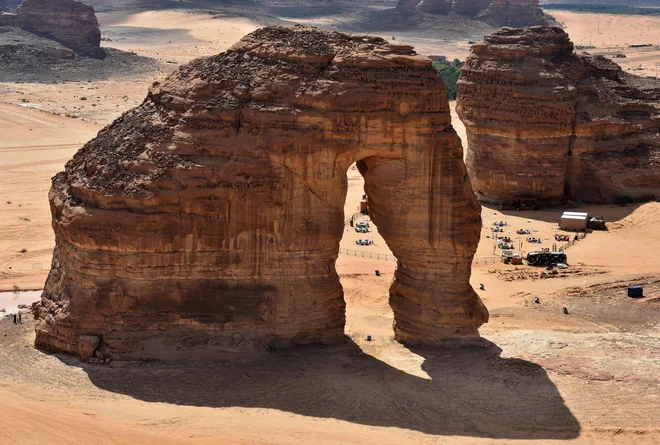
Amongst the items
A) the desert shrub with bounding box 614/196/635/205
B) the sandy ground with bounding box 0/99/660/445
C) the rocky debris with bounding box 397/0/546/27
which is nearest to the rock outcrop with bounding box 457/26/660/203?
the desert shrub with bounding box 614/196/635/205

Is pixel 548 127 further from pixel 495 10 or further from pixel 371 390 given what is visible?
pixel 495 10

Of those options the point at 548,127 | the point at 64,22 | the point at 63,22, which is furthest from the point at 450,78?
the point at 548,127

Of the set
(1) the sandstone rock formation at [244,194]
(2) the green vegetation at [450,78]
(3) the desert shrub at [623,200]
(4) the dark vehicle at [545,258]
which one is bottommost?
(2) the green vegetation at [450,78]

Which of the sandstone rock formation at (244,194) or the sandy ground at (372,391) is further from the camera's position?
the sandstone rock formation at (244,194)

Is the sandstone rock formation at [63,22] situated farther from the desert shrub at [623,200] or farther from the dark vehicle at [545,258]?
the dark vehicle at [545,258]

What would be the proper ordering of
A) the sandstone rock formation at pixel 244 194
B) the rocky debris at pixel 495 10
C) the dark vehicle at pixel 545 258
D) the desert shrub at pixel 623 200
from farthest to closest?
the rocky debris at pixel 495 10 → the desert shrub at pixel 623 200 → the dark vehicle at pixel 545 258 → the sandstone rock formation at pixel 244 194

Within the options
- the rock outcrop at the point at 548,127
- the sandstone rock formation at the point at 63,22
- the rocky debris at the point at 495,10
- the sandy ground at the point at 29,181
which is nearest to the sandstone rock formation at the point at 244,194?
the sandy ground at the point at 29,181
